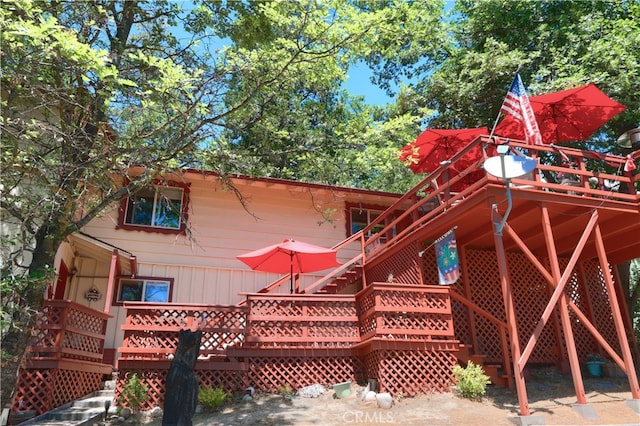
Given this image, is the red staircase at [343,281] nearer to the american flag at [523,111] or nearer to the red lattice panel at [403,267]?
the red lattice panel at [403,267]

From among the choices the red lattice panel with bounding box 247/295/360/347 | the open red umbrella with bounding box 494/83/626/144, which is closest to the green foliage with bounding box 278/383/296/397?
the red lattice panel with bounding box 247/295/360/347

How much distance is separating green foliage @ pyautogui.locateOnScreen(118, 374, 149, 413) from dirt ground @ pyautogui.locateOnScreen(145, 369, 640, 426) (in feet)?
1.77

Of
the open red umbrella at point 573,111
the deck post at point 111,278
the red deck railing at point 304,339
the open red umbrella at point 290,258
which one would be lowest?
the red deck railing at point 304,339

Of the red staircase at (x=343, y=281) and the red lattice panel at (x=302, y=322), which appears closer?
the red lattice panel at (x=302, y=322)

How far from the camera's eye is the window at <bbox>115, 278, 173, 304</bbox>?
1139cm

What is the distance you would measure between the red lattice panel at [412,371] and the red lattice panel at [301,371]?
2.23ft

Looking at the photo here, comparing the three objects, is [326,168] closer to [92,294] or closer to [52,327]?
[52,327]

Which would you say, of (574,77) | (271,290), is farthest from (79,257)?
(574,77)

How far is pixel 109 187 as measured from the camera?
792 cm

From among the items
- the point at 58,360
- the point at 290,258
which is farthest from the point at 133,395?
the point at 290,258

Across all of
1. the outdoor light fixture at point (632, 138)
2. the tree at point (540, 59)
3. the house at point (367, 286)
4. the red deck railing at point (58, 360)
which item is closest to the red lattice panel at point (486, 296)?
the house at point (367, 286)

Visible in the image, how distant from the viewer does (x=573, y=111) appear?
1101cm

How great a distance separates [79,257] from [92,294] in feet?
3.22

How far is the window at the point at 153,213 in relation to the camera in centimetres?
1194
